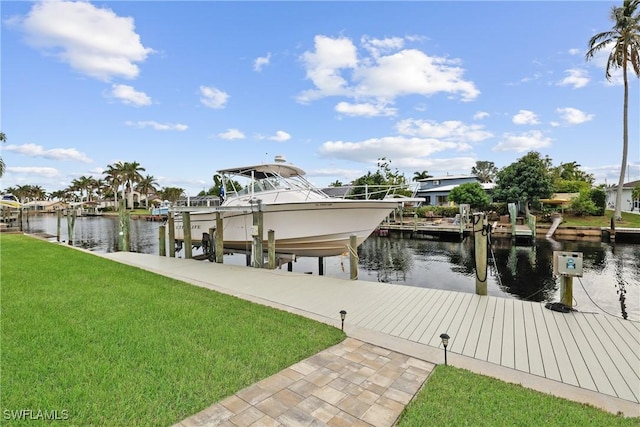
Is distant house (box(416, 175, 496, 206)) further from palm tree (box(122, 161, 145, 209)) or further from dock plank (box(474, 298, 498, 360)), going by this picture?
palm tree (box(122, 161, 145, 209))

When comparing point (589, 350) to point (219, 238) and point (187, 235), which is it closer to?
point (219, 238)

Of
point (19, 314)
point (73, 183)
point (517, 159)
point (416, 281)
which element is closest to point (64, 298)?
point (19, 314)

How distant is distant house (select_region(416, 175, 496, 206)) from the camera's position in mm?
41353

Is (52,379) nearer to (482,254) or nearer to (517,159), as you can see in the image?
(482,254)

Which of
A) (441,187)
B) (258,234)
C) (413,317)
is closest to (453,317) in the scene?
(413,317)

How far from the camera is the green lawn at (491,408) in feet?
7.98

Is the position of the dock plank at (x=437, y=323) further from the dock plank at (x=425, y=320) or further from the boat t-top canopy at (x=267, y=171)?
the boat t-top canopy at (x=267, y=171)

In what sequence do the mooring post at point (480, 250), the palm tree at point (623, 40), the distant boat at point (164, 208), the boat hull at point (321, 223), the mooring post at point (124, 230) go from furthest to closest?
the palm tree at point (623, 40) < the mooring post at point (124, 230) < the distant boat at point (164, 208) < the boat hull at point (321, 223) < the mooring post at point (480, 250)

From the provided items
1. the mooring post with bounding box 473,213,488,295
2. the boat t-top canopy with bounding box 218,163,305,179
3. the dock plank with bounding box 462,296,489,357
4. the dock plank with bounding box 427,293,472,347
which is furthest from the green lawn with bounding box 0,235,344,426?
the boat t-top canopy with bounding box 218,163,305,179

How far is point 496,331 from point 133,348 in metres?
4.63

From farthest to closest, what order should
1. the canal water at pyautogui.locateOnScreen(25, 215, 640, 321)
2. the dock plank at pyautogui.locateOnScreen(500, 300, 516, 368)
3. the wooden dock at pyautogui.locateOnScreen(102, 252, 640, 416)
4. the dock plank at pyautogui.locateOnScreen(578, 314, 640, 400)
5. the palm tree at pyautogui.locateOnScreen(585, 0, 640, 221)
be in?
the palm tree at pyautogui.locateOnScreen(585, 0, 640, 221) < the canal water at pyautogui.locateOnScreen(25, 215, 640, 321) < the dock plank at pyautogui.locateOnScreen(500, 300, 516, 368) < the wooden dock at pyautogui.locateOnScreen(102, 252, 640, 416) < the dock plank at pyautogui.locateOnScreen(578, 314, 640, 400)

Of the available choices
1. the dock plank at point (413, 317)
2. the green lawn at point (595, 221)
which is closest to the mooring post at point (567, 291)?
the dock plank at point (413, 317)

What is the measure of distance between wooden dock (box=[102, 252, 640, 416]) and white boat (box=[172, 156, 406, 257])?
256 centimetres

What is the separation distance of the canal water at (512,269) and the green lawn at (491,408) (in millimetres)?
6370
